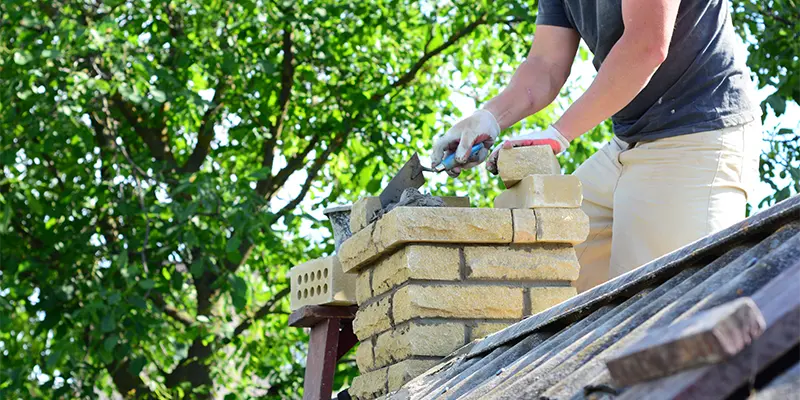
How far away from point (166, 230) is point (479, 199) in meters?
3.67

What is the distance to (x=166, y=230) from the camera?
798 centimetres

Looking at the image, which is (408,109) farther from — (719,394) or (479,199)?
(719,394)

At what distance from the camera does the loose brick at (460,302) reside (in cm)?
293

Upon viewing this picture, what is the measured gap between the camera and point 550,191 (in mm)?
2998

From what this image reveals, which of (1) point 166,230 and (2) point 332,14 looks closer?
(1) point 166,230

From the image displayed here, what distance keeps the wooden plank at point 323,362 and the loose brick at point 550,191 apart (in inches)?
41.2

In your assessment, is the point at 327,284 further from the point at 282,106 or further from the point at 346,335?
the point at 282,106

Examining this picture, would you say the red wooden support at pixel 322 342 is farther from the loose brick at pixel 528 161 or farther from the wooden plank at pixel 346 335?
the loose brick at pixel 528 161

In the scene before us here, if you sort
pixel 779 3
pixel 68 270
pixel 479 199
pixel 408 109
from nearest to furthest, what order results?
pixel 779 3 < pixel 68 270 < pixel 408 109 < pixel 479 199

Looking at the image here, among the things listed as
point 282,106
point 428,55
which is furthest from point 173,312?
point 428,55

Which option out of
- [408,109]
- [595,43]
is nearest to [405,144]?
[408,109]

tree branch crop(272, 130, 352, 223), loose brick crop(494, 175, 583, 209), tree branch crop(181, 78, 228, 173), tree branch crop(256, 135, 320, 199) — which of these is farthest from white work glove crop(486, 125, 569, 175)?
tree branch crop(256, 135, 320, 199)

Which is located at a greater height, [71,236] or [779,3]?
[779,3]

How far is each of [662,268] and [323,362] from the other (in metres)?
1.95
